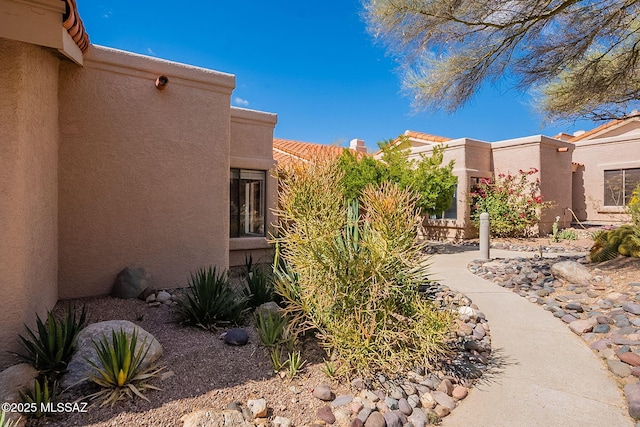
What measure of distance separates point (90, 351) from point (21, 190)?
1887 mm

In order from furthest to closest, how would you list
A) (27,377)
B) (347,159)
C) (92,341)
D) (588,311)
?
(347,159), (588,311), (92,341), (27,377)

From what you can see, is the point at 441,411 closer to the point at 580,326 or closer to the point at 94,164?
the point at 580,326

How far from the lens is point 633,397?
358 centimetres

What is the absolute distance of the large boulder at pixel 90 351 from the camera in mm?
3543

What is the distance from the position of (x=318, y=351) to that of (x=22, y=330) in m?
3.23

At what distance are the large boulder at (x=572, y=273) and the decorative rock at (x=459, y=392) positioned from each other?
5.10 m

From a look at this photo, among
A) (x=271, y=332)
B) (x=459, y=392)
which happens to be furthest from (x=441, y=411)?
(x=271, y=332)

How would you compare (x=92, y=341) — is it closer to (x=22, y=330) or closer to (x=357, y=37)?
(x=22, y=330)

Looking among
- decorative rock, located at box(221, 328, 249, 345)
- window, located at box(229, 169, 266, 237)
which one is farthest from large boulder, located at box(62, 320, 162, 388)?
window, located at box(229, 169, 266, 237)

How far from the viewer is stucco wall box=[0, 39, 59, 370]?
153 inches

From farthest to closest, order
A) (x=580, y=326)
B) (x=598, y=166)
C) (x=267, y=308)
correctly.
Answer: (x=598, y=166), (x=580, y=326), (x=267, y=308)

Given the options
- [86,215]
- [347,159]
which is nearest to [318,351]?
[86,215]

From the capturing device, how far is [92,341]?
12.3 ft

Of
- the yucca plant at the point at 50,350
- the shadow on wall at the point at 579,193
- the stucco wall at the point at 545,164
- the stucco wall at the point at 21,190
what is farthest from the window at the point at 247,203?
the shadow on wall at the point at 579,193
